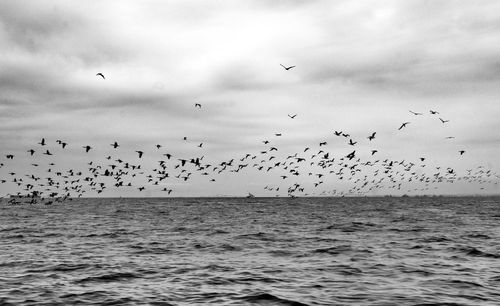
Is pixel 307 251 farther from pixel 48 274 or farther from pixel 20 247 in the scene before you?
pixel 20 247

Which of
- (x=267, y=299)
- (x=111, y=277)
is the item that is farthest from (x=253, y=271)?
(x=111, y=277)

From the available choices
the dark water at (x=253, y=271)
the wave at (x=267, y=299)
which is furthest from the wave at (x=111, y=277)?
the wave at (x=267, y=299)

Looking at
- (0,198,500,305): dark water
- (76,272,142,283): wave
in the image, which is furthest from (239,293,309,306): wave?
(76,272,142,283): wave

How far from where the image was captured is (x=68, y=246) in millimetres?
34594

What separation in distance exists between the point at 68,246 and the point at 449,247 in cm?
2593

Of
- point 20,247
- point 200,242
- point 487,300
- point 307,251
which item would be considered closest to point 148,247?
point 200,242

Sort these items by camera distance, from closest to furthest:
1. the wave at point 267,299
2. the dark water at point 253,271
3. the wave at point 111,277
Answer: the wave at point 267,299 → the dark water at point 253,271 → the wave at point 111,277

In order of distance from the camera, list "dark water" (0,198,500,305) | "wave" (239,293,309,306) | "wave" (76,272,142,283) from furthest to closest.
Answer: "wave" (76,272,142,283) < "dark water" (0,198,500,305) < "wave" (239,293,309,306)

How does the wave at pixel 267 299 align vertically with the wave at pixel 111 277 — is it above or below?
above

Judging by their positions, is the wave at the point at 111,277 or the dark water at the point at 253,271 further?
the wave at the point at 111,277

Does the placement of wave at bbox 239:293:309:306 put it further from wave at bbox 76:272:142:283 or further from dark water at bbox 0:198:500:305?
wave at bbox 76:272:142:283

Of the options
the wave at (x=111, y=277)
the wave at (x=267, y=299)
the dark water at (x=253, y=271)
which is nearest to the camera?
the wave at (x=267, y=299)

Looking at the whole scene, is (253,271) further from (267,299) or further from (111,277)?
(111,277)

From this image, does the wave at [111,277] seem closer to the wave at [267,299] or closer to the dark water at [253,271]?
the dark water at [253,271]
